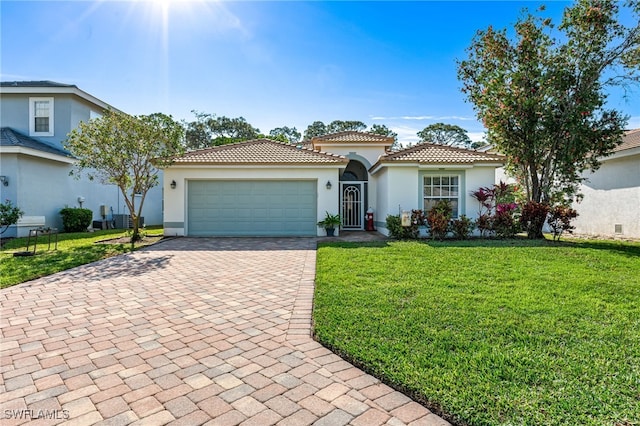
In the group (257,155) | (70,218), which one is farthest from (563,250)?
(70,218)

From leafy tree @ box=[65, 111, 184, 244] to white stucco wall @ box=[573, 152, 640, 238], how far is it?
18.3 m

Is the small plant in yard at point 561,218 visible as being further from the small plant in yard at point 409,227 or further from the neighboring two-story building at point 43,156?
the neighboring two-story building at point 43,156

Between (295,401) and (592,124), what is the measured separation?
1423 cm

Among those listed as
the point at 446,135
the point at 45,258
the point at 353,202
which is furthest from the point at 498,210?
the point at 446,135

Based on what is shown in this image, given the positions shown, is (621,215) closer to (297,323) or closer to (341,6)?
(341,6)

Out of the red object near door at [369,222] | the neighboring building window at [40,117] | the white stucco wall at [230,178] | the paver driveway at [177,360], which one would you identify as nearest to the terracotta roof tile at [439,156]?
the white stucco wall at [230,178]

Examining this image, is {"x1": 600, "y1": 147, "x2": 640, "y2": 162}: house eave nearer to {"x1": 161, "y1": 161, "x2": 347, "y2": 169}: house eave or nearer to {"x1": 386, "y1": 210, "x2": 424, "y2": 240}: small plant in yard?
{"x1": 386, "y1": 210, "x2": 424, "y2": 240}: small plant in yard

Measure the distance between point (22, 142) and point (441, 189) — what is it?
1914cm

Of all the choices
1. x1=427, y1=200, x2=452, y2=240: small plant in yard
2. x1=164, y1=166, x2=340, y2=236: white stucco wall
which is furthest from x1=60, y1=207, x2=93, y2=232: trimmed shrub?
x1=427, y1=200, x2=452, y2=240: small plant in yard

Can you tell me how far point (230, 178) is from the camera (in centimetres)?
1485

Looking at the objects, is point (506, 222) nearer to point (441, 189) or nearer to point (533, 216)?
point (533, 216)

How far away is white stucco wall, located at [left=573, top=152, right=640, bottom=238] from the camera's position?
13758 millimetres

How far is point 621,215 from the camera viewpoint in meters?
14.3

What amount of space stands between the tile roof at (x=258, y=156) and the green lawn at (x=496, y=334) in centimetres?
760
